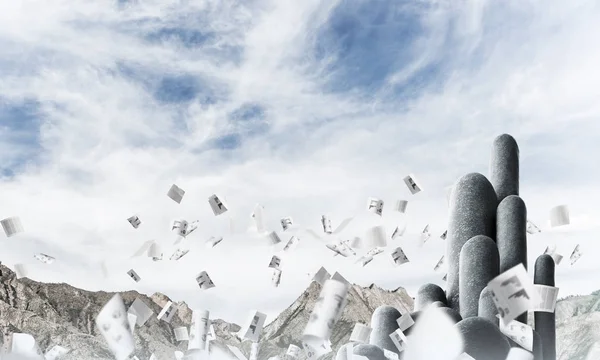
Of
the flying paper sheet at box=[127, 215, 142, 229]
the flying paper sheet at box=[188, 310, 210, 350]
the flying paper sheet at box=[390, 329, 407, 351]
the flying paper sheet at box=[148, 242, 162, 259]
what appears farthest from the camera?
the flying paper sheet at box=[148, 242, 162, 259]

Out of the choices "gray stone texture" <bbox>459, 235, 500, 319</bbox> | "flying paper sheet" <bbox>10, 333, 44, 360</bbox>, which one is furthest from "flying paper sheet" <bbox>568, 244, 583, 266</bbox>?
"flying paper sheet" <bbox>10, 333, 44, 360</bbox>

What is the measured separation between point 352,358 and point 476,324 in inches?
33.9

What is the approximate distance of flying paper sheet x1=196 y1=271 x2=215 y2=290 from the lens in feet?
18.1

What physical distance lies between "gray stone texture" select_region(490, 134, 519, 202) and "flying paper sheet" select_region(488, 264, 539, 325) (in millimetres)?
1319

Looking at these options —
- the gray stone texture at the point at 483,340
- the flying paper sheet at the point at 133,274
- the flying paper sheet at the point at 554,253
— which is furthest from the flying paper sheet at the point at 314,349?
the flying paper sheet at the point at 554,253

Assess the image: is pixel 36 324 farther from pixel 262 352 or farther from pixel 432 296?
pixel 432 296

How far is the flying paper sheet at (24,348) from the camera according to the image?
5.38 meters

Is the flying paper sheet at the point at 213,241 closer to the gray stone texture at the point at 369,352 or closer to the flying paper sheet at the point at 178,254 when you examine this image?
the flying paper sheet at the point at 178,254

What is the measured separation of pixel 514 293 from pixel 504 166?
156 cm

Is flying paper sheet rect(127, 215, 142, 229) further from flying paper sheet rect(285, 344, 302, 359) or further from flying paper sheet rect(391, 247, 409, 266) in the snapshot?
flying paper sheet rect(391, 247, 409, 266)

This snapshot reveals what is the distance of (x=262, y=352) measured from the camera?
14.0 meters

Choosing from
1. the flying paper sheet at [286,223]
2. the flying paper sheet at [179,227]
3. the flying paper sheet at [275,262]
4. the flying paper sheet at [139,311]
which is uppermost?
the flying paper sheet at [286,223]

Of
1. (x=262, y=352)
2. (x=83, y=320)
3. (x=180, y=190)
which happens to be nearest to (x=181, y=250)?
(x=180, y=190)

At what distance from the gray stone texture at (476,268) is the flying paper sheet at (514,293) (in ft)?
2.09
